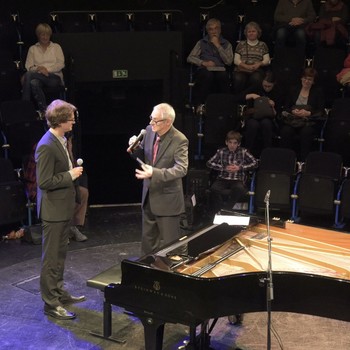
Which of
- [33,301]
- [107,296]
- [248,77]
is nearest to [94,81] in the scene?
[248,77]

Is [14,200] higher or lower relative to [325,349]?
higher

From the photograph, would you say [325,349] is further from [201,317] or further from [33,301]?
[33,301]

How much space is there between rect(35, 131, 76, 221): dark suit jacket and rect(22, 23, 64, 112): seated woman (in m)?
3.58

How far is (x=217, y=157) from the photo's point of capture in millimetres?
7770

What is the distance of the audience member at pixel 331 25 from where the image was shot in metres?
8.92

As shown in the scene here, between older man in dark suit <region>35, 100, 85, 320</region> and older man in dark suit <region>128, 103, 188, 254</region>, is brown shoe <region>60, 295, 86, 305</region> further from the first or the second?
older man in dark suit <region>128, 103, 188, 254</region>

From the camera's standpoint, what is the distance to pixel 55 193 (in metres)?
4.81

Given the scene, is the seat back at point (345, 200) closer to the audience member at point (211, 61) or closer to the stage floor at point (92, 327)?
the stage floor at point (92, 327)

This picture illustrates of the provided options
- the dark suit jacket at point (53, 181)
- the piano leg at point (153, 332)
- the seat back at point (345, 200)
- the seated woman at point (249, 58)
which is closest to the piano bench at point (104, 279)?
the dark suit jacket at point (53, 181)

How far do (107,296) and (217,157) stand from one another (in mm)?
4097

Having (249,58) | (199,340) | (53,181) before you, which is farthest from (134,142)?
(249,58)

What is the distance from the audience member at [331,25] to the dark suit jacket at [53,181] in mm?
5397

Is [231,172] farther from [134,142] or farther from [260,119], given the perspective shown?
[134,142]

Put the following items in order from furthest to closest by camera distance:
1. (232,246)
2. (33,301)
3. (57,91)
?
(57,91) < (33,301) < (232,246)
